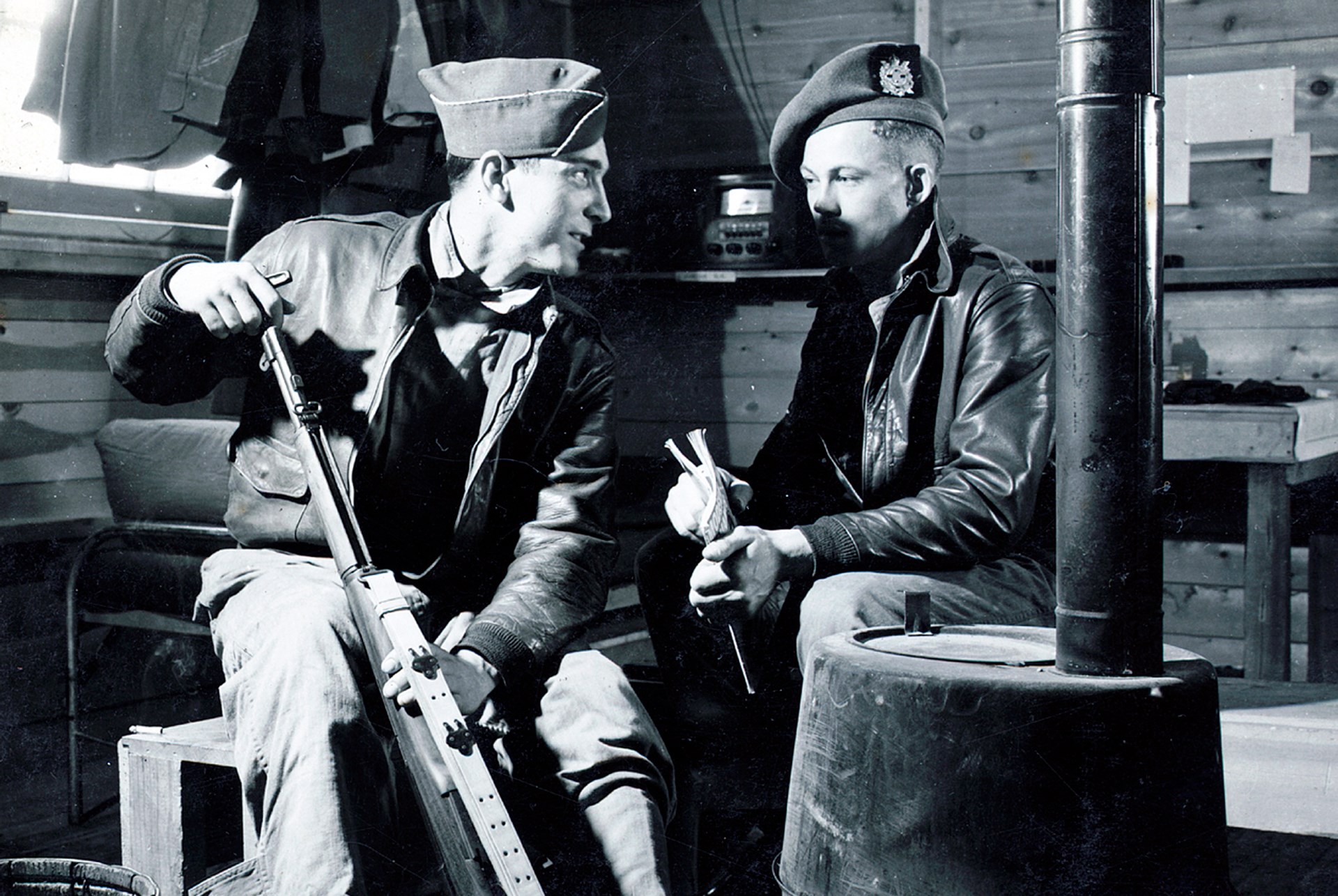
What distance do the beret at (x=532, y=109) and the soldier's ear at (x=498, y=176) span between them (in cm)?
1

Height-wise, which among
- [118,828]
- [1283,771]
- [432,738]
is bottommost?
[118,828]

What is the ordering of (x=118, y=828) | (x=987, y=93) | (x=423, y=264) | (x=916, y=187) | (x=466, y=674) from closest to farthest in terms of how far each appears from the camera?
(x=466, y=674) < (x=423, y=264) < (x=916, y=187) < (x=118, y=828) < (x=987, y=93)

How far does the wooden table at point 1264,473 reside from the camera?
244 centimetres

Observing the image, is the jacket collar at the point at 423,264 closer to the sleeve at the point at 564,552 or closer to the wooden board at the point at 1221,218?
the sleeve at the point at 564,552

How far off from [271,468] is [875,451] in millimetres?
809

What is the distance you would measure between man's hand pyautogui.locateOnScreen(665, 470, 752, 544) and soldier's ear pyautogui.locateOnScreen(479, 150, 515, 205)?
1.49ft

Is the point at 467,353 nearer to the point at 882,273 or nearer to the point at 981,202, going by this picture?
the point at 882,273

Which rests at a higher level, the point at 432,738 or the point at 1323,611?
the point at 432,738

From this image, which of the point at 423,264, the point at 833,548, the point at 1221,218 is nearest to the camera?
the point at 833,548

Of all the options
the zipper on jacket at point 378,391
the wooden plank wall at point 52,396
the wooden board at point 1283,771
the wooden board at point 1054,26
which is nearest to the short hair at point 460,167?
the zipper on jacket at point 378,391

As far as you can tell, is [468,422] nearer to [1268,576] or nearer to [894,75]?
[894,75]

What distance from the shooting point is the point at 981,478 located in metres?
1.65

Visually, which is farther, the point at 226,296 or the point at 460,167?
the point at 460,167

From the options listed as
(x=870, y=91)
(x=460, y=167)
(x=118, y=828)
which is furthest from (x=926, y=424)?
(x=118, y=828)
